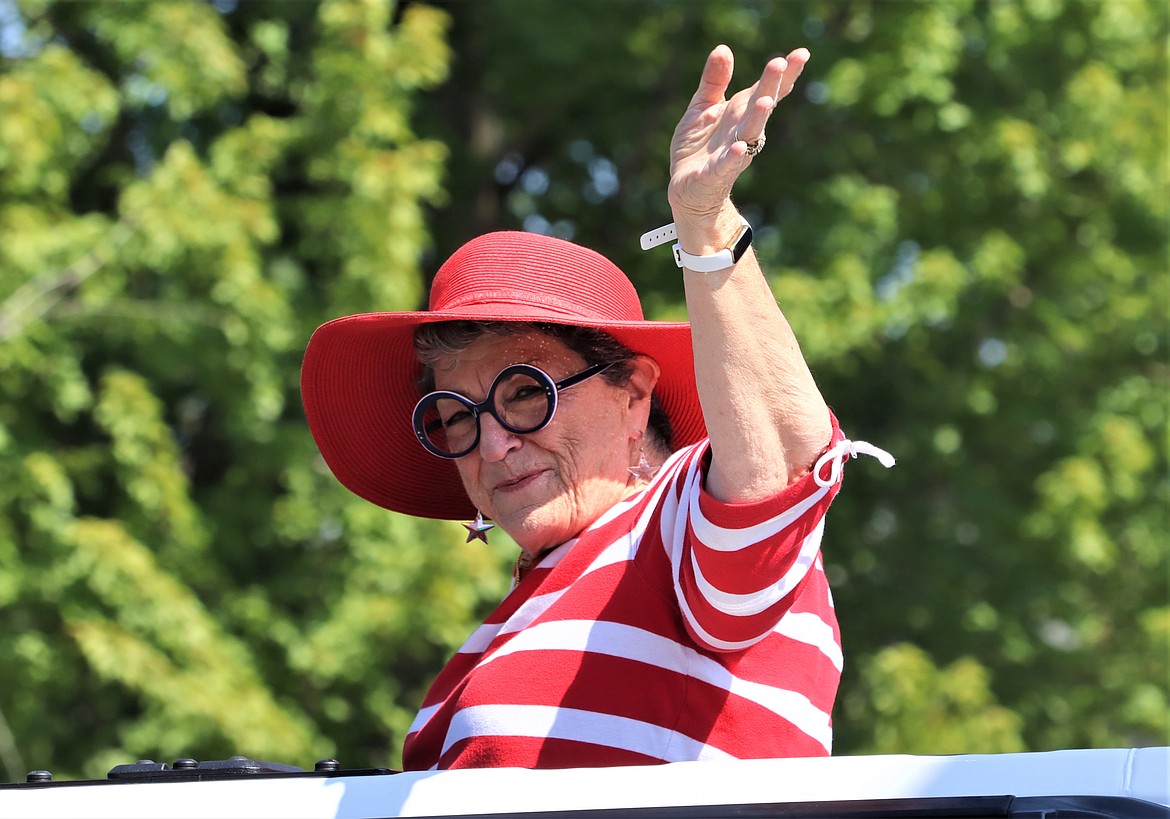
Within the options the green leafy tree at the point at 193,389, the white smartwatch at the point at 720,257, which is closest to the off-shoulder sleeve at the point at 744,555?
the white smartwatch at the point at 720,257

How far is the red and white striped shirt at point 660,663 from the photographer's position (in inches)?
63.9

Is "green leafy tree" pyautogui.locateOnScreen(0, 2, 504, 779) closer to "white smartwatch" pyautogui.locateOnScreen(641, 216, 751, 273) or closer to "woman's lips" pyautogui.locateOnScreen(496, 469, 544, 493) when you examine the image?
"woman's lips" pyautogui.locateOnScreen(496, 469, 544, 493)

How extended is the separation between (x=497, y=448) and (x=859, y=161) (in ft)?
19.6

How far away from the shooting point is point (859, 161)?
7609 mm

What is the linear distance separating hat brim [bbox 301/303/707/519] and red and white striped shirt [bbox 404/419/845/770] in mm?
449

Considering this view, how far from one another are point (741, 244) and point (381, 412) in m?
1.12

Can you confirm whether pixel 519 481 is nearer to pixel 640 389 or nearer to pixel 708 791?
pixel 640 389

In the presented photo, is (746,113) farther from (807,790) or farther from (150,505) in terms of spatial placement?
(150,505)

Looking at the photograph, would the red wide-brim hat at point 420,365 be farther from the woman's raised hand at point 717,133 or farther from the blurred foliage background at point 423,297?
the blurred foliage background at point 423,297

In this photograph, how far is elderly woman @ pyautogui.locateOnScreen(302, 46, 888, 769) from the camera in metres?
1.53

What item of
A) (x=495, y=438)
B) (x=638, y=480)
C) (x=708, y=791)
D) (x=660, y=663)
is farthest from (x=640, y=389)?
(x=708, y=791)

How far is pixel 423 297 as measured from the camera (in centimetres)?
679

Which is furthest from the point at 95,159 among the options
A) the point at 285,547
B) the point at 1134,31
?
the point at 1134,31

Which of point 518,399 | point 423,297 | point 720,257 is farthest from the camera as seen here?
point 423,297
